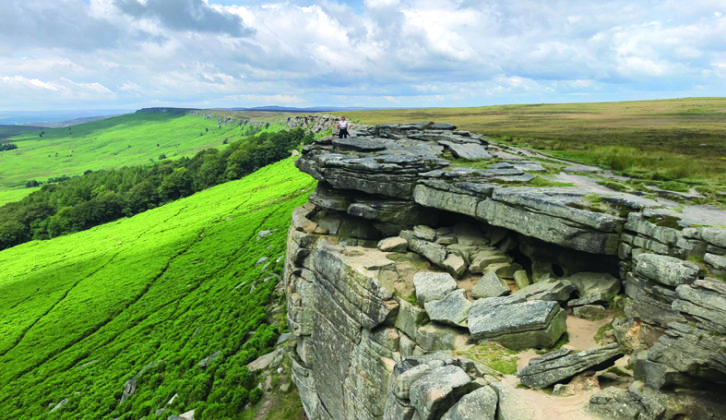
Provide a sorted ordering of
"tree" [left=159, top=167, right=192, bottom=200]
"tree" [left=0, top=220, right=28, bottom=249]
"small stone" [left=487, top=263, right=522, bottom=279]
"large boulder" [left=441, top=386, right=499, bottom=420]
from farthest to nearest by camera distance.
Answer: "tree" [left=159, top=167, right=192, bottom=200] → "tree" [left=0, top=220, right=28, bottom=249] → "small stone" [left=487, top=263, right=522, bottom=279] → "large boulder" [left=441, top=386, right=499, bottom=420]

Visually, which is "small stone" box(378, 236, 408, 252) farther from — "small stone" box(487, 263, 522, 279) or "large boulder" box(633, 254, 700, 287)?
"large boulder" box(633, 254, 700, 287)

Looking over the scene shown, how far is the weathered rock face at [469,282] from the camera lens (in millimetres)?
11953

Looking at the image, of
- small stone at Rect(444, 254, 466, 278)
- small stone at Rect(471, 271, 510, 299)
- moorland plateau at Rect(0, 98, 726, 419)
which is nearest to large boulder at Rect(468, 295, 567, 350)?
moorland plateau at Rect(0, 98, 726, 419)

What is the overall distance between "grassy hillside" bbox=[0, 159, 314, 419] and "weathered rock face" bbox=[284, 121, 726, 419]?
660 inches

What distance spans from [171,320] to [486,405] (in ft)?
196

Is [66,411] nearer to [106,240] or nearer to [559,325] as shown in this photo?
[559,325]

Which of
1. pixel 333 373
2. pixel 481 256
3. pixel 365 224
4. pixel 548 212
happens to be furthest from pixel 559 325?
pixel 365 224

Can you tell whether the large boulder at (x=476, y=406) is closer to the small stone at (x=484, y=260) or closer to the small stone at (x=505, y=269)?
the small stone at (x=505, y=269)

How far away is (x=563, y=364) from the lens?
1257cm

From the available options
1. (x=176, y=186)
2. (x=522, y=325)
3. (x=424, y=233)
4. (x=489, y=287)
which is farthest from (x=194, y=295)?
(x=176, y=186)

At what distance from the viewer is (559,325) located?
15.1m

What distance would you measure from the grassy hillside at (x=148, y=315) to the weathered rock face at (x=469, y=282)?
55.0 feet

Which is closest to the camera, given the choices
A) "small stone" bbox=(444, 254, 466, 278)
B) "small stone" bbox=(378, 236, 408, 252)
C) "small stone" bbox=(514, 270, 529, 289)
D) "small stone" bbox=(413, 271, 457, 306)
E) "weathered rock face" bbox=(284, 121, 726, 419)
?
"weathered rock face" bbox=(284, 121, 726, 419)

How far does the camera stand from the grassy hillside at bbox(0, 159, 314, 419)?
137 feet
